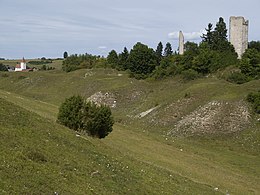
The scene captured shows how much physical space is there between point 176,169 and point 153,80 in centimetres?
6391

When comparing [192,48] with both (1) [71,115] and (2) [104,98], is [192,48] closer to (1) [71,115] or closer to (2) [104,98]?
(2) [104,98]

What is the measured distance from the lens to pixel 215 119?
55219 mm

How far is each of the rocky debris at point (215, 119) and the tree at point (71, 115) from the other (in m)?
25.5

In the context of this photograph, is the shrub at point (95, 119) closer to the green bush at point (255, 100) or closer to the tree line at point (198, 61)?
the green bush at point (255, 100)

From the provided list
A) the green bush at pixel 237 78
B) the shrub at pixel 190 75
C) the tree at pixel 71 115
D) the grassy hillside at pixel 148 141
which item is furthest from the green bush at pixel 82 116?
the shrub at pixel 190 75

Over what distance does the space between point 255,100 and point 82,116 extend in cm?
3351

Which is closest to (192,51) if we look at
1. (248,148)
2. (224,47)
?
(224,47)

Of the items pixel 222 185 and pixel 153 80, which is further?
pixel 153 80

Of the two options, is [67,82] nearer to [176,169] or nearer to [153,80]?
[153,80]

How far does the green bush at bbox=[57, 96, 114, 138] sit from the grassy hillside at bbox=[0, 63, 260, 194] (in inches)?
62.8

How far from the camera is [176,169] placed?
98.9 ft

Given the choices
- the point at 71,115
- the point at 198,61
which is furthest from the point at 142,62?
the point at 71,115

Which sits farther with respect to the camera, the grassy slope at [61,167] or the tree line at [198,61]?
the tree line at [198,61]

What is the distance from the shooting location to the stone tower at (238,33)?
101000 mm
